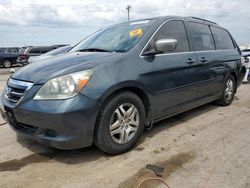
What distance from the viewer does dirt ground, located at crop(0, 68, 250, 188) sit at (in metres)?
2.59

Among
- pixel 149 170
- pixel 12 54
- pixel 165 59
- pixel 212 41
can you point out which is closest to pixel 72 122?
pixel 149 170

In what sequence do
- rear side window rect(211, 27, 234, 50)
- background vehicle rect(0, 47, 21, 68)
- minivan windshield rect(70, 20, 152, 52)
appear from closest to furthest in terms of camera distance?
minivan windshield rect(70, 20, 152, 52), rear side window rect(211, 27, 234, 50), background vehicle rect(0, 47, 21, 68)

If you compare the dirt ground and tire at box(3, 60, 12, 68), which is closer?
the dirt ground

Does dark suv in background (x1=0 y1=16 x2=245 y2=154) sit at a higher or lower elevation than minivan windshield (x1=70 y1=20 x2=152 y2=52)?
lower

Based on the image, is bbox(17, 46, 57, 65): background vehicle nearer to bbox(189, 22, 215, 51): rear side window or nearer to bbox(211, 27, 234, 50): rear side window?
bbox(211, 27, 234, 50): rear side window

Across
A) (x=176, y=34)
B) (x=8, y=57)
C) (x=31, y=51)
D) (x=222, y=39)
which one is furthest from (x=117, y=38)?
(x=8, y=57)

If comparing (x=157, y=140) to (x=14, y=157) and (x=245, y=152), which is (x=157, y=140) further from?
(x=14, y=157)

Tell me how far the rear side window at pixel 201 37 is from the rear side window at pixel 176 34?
255 millimetres

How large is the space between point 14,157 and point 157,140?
72.4 inches

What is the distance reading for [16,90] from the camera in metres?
2.98

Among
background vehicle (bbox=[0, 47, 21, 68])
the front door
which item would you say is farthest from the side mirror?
background vehicle (bbox=[0, 47, 21, 68])

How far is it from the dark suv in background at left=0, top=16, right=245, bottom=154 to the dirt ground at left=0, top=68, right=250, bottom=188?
0.25m

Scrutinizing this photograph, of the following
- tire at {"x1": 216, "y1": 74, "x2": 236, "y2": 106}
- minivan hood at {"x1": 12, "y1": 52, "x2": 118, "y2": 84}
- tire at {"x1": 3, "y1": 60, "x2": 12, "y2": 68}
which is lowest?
tire at {"x1": 3, "y1": 60, "x2": 12, "y2": 68}

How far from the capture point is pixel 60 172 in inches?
109
